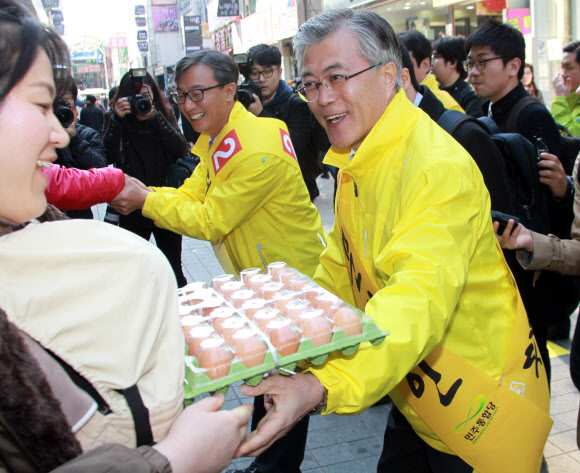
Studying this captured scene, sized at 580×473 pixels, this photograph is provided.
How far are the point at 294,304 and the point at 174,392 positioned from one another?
503mm

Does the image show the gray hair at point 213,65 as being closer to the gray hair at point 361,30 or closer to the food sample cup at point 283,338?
the gray hair at point 361,30

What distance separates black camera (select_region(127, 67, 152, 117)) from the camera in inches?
177

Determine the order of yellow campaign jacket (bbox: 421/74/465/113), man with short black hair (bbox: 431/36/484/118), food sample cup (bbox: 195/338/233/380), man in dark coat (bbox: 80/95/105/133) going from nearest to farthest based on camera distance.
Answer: food sample cup (bbox: 195/338/233/380), yellow campaign jacket (bbox: 421/74/465/113), man with short black hair (bbox: 431/36/484/118), man in dark coat (bbox: 80/95/105/133)

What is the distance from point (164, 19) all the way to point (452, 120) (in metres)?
37.9

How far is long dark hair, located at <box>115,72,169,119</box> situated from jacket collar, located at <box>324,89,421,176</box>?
Result: 3.51m

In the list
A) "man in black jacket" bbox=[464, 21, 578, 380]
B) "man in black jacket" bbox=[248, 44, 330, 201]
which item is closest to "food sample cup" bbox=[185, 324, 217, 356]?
"man in black jacket" bbox=[464, 21, 578, 380]

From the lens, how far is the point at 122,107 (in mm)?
4547

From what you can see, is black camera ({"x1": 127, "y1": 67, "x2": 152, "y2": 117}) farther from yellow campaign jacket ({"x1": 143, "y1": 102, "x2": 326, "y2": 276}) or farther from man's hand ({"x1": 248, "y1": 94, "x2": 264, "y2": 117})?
yellow campaign jacket ({"x1": 143, "y1": 102, "x2": 326, "y2": 276})

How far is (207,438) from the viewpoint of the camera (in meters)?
1.05

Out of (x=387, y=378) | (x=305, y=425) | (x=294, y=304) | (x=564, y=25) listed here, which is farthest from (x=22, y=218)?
(x=564, y=25)

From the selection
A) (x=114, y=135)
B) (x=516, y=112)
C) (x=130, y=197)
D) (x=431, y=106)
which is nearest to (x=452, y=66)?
(x=516, y=112)

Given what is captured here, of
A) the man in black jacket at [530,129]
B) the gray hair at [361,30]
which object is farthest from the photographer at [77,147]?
the man in black jacket at [530,129]

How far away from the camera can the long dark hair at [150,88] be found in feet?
15.4

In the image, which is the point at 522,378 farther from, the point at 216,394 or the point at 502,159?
the point at 502,159
